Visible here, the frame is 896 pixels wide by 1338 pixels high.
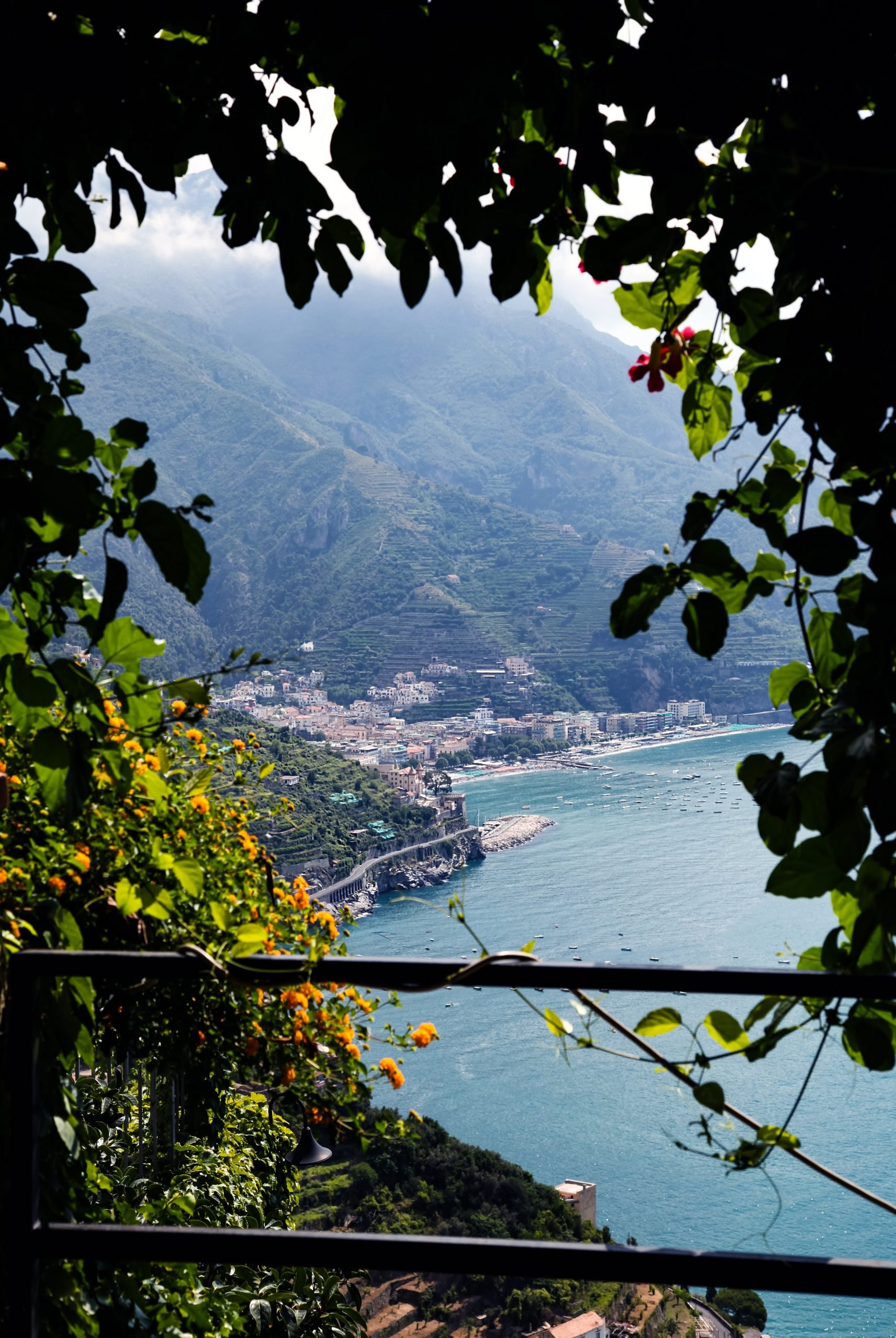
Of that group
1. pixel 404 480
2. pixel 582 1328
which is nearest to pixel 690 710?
pixel 404 480

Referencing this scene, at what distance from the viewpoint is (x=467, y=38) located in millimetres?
645

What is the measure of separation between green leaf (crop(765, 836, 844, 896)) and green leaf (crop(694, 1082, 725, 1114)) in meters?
0.15

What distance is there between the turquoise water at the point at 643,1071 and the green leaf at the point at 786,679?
26.7 feet

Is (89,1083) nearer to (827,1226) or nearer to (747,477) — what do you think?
(747,477)

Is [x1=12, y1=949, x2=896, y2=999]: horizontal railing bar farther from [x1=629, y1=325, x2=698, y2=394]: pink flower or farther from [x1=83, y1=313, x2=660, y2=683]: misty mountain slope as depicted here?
[x1=83, y1=313, x2=660, y2=683]: misty mountain slope

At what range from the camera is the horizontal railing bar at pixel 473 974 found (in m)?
0.69

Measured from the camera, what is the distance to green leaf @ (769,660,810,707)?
715 mm

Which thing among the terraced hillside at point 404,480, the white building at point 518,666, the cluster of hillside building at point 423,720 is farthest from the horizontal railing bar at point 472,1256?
the white building at point 518,666

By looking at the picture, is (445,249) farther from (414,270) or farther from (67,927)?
(67,927)

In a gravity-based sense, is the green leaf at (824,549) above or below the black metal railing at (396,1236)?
above

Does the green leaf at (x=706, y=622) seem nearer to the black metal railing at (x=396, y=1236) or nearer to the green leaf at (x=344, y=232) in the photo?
the black metal railing at (x=396, y=1236)

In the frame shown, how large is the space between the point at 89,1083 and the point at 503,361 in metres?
76.4

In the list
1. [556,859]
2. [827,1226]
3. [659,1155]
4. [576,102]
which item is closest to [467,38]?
[576,102]

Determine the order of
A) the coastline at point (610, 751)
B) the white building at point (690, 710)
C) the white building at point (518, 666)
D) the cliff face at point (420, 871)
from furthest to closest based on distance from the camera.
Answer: the white building at point (518, 666) → the white building at point (690, 710) → the coastline at point (610, 751) → the cliff face at point (420, 871)
